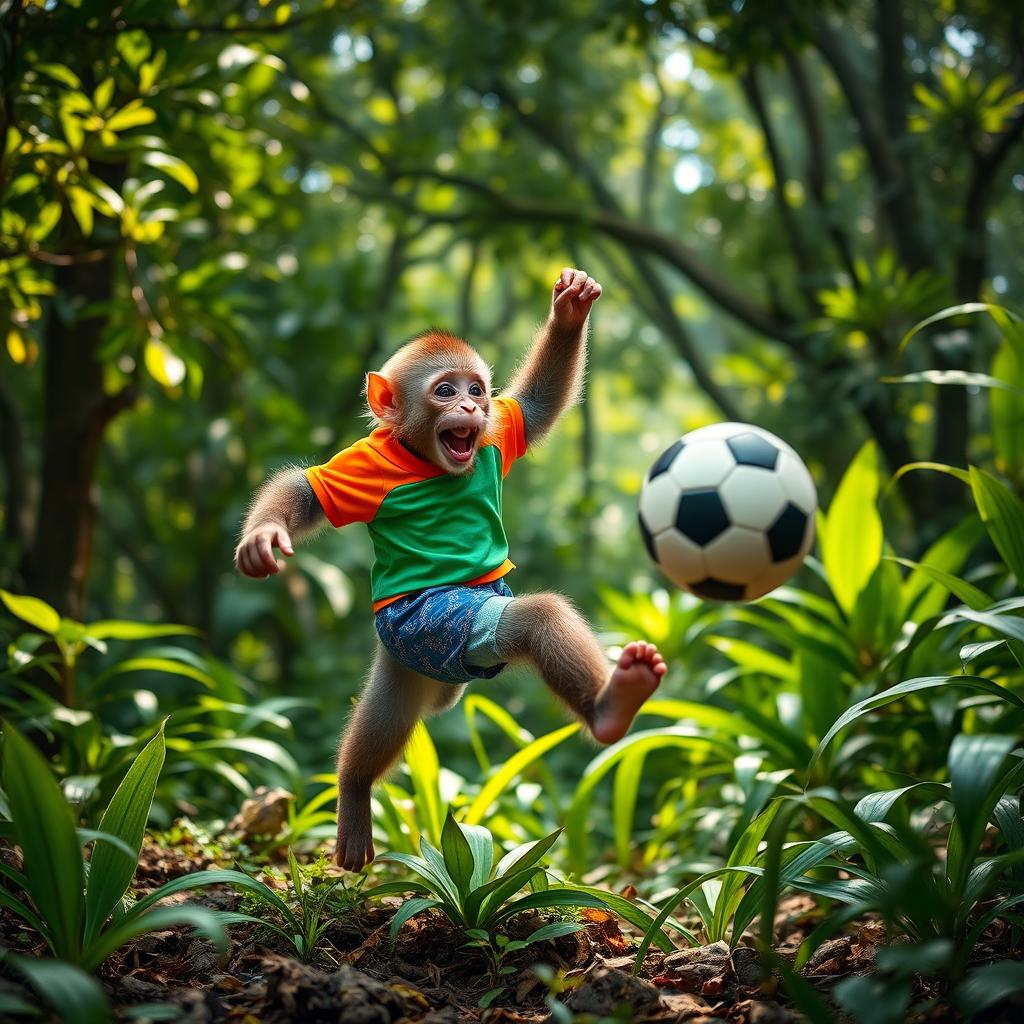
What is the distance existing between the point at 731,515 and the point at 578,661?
1.77ft

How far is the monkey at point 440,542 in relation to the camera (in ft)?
7.03

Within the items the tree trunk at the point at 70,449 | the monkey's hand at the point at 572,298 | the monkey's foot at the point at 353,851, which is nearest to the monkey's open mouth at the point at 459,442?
the monkey's hand at the point at 572,298

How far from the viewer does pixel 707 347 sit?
1273 centimetres

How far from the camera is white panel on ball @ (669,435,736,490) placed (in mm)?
2445

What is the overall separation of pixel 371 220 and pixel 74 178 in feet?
19.9

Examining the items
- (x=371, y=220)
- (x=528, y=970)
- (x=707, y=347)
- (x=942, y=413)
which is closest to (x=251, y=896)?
(x=528, y=970)

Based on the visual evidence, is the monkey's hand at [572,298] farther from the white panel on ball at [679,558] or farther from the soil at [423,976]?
the soil at [423,976]

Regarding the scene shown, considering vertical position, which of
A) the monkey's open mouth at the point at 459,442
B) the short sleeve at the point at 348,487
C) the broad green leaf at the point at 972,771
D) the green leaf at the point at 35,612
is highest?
the monkey's open mouth at the point at 459,442

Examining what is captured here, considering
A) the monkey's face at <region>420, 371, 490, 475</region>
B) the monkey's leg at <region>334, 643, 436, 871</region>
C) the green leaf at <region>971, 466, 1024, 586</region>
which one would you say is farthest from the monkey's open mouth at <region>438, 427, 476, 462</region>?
the green leaf at <region>971, 466, 1024, 586</region>

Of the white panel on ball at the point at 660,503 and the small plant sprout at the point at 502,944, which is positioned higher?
the white panel on ball at the point at 660,503

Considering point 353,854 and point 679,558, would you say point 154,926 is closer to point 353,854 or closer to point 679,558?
point 353,854

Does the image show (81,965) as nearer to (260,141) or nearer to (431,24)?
A: (260,141)

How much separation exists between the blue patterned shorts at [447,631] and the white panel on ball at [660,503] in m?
0.43

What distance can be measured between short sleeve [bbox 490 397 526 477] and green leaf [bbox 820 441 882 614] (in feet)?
5.03
